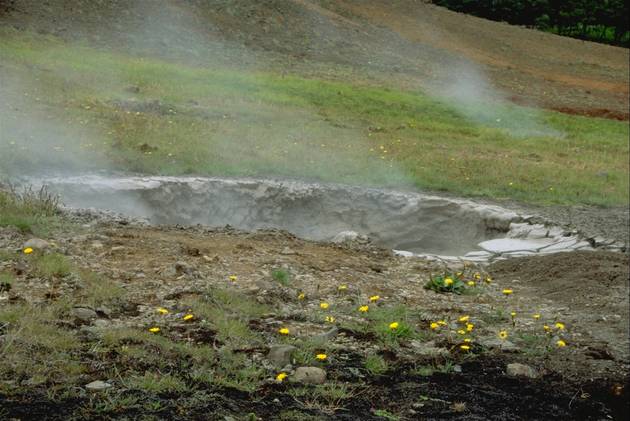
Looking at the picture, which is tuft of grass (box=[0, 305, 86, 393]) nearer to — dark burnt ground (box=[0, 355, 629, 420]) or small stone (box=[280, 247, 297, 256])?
dark burnt ground (box=[0, 355, 629, 420])

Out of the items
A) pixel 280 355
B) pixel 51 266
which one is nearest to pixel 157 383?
pixel 280 355

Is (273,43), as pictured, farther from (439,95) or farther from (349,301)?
(349,301)

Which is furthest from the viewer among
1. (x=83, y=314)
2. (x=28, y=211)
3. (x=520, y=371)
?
(x=28, y=211)

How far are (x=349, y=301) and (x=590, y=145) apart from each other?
38.9ft

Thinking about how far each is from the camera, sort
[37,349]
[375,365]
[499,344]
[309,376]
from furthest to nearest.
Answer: [499,344] → [375,365] → [309,376] → [37,349]

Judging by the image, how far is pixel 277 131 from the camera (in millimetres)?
14086

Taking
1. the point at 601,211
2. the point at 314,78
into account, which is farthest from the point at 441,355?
the point at 314,78

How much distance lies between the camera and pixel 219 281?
652 centimetres

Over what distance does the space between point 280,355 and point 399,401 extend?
0.75 m

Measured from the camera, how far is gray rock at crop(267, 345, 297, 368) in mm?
5152

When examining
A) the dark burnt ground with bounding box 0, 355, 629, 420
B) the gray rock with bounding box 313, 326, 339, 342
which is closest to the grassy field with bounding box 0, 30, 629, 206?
the gray rock with bounding box 313, 326, 339, 342

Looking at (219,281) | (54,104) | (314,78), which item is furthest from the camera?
(314,78)

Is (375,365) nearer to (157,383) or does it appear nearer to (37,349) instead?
(157,383)

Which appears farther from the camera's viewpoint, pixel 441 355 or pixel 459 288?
pixel 459 288
